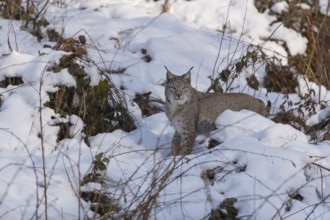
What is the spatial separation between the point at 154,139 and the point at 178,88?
48 centimetres

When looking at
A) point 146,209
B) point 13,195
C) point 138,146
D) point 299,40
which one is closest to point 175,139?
point 138,146

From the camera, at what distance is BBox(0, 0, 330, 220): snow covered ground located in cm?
405

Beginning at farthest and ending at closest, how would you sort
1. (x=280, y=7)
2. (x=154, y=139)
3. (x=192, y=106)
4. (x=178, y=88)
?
(x=280, y=7) < (x=192, y=106) < (x=178, y=88) < (x=154, y=139)

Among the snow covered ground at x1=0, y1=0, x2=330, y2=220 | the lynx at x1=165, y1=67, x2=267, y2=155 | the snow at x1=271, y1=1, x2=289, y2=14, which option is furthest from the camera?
the snow at x1=271, y1=1, x2=289, y2=14

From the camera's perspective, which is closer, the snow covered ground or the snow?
the snow covered ground

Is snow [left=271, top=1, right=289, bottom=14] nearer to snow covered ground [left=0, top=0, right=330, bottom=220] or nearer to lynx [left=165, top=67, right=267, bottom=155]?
snow covered ground [left=0, top=0, right=330, bottom=220]

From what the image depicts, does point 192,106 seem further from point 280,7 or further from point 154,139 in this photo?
point 280,7

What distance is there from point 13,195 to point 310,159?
192 centimetres

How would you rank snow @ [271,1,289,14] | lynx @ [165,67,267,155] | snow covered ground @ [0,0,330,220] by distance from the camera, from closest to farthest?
1. snow covered ground @ [0,0,330,220]
2. lynx @ [165,67,267,155]
3. snow @ [271,1,289,14]

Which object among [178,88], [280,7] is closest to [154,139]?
[178,88]

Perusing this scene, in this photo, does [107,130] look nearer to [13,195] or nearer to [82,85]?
[82,85]

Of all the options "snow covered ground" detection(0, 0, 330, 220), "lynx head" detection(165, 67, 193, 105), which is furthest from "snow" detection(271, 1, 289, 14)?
"lynx head" detection(165, 67, 193, 105)

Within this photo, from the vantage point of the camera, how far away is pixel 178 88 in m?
5.97

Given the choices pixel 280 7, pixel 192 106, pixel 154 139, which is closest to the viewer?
pixel 154 139
